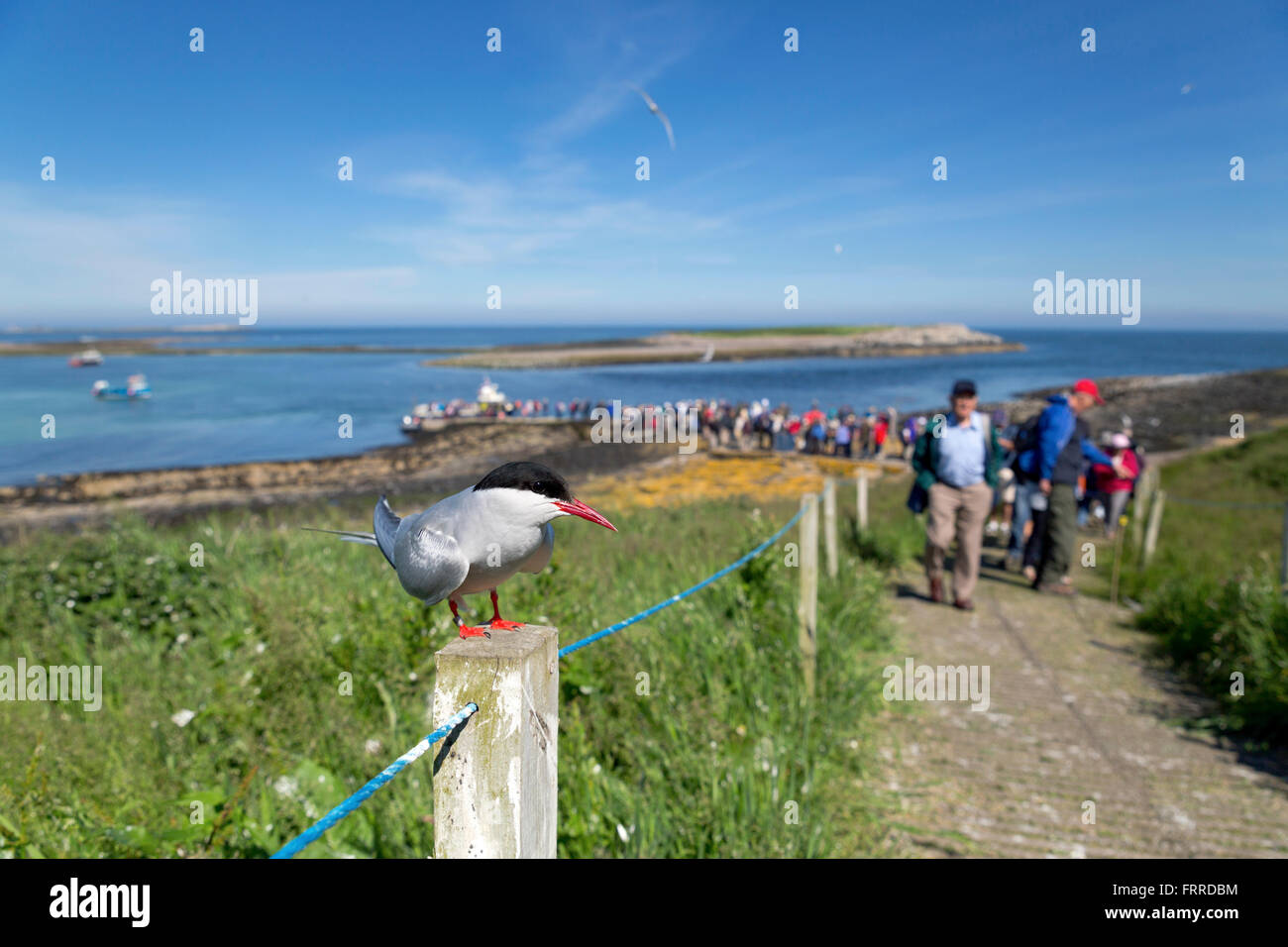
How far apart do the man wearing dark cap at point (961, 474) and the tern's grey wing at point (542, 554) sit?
226 inches

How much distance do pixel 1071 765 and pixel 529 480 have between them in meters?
4.56

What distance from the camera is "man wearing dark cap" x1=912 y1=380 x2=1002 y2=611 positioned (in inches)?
263

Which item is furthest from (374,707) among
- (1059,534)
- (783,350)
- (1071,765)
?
(783,350)

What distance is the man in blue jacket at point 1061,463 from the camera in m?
7.42

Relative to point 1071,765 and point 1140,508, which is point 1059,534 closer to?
point 1140,508

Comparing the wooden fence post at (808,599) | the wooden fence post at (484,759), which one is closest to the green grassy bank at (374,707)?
the wooden fence post at (808,599)

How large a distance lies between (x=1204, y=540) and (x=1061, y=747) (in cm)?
597

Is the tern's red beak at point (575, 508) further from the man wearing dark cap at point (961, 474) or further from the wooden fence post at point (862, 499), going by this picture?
the wooden fence post at point (862, 499)

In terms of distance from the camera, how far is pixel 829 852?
3.28 metres

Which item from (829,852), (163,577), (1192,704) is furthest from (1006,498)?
(163,577)

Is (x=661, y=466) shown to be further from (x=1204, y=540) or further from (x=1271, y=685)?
(x=1271, y=685)

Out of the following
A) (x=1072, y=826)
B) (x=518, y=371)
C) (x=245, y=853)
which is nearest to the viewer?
(x=245, y=853)

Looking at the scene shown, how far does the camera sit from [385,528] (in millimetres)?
1693

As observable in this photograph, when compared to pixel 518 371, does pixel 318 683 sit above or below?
below
